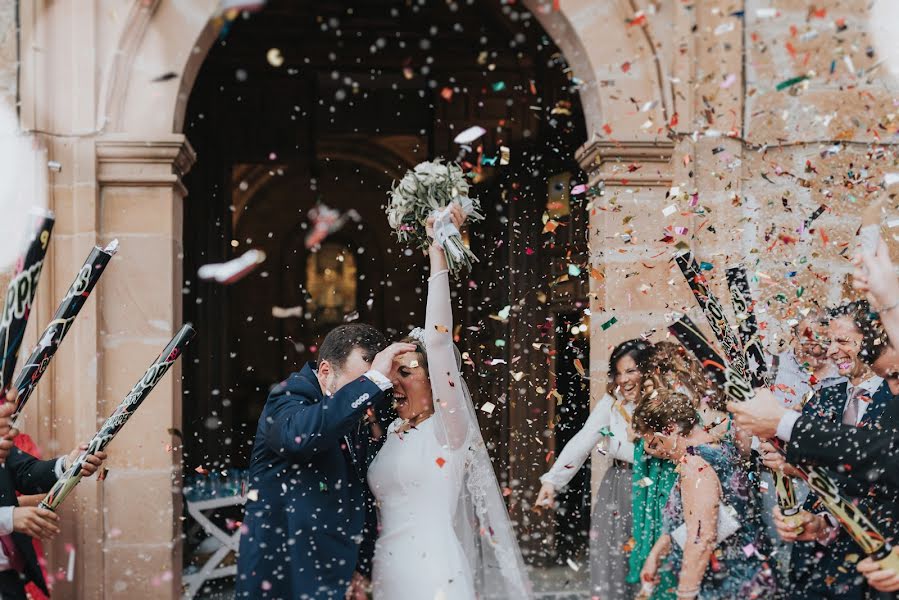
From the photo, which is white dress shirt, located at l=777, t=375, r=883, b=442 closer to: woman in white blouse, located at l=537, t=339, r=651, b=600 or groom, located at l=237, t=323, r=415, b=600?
woman in white blouse, located at l=537, t=339, r=651, b=600

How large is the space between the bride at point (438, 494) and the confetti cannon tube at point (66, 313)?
43.3 inches

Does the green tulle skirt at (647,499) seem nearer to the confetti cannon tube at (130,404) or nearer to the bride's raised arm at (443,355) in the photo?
the bride's raised arm at (443,355)

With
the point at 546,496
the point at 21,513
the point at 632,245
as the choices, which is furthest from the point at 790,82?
the point at 21,513

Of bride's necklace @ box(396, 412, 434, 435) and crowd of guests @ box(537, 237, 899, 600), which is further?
bride's necklace @ box(396, 412, 434, 435)

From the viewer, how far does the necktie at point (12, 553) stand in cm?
345

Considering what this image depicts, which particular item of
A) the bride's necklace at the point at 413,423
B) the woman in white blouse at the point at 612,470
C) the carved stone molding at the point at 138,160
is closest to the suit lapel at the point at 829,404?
the woman in white blouse at the point at 612,470

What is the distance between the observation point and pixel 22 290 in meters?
2.53

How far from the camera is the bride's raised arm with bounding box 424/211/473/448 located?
3.21 meters

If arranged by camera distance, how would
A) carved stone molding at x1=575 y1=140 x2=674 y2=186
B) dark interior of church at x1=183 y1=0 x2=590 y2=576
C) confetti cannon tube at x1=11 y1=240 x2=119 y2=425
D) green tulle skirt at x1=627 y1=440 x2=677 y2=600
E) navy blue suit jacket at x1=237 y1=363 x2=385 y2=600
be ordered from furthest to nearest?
1. dark interior of church at x1=183 y1=0 x2=590 y2=576
2. carved stone molding at x1=575 y1=140 x2=674 y2=186
3. green tulle skirt at x1=627 y1=440 x2=677 y2=600
4. navy blue suit jacket at x1=237 y1=363 x2=385 y2=600
5. confetti cannon tube at x1=11 y1=240 x2=119 y2=425

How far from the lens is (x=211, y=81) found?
722 cm

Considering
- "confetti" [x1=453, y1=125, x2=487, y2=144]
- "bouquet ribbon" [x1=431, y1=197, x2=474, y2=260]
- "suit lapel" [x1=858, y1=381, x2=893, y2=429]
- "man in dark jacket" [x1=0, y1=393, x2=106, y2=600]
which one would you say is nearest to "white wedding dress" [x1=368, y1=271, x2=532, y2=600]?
"bouquet ribbon" [x1=431, y1=197, x2=474, y2=260]

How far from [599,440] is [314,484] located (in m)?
1.93

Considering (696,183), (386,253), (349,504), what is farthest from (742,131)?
(386,253)

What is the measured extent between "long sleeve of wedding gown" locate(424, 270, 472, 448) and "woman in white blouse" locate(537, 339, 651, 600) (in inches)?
49.2
